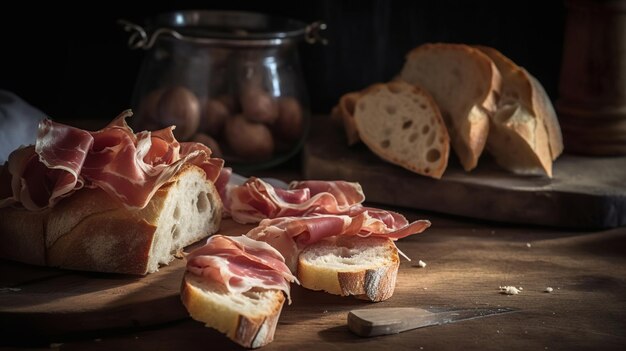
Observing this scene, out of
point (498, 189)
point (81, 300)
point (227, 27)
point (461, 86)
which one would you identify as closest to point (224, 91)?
point (227, 27)

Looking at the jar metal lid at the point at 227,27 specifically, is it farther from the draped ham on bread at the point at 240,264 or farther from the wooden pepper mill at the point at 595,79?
the draped ham on bread at the point at 240,264

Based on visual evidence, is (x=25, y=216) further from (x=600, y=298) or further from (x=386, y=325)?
(x=600, y=298)

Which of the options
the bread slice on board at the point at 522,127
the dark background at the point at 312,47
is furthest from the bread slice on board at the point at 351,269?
the dark background at the point at 312,47

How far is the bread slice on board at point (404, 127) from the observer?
225 centimetres

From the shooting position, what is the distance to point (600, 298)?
1775 mm

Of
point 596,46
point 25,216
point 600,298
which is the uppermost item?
point 596,46

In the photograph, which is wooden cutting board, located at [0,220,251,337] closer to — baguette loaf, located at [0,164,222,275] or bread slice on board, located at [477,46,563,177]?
baguette loaf, located at [0,164,222,275]

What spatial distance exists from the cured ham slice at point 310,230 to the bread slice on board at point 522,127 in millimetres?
498

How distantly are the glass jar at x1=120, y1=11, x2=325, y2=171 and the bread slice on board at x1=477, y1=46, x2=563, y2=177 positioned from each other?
1.67 feet

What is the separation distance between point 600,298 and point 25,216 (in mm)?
1076

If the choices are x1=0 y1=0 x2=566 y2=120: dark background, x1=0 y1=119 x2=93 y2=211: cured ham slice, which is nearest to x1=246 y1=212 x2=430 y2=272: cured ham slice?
x1=0 y1=119 x2=93 y2=211: cured ham slice

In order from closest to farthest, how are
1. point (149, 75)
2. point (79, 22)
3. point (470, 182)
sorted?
1. point (470, 182)
2. point (149, 75)
3. point (79, 22)

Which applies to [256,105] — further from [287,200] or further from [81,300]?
[81,300]

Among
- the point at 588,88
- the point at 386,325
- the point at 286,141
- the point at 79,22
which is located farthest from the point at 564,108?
the point at 79,22
